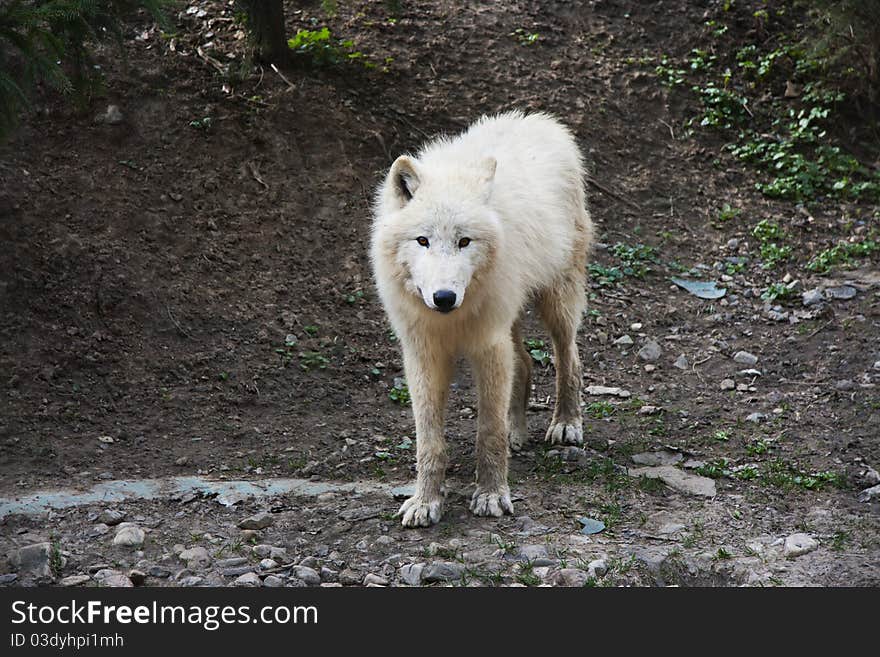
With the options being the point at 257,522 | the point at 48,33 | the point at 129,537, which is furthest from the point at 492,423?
the point at 48,33

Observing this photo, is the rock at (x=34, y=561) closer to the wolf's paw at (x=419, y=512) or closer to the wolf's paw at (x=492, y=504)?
the wolf's paw at (x=419, y=512)

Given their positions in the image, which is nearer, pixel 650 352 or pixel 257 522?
pixel 257 522

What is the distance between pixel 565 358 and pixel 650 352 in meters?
1.62

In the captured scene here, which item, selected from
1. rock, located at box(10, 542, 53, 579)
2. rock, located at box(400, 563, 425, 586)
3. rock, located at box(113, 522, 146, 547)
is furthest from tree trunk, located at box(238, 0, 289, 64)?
rock, located at box(400, 563, 425, 586)

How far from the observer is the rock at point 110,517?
534 cm

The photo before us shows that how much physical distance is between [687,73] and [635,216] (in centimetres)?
239

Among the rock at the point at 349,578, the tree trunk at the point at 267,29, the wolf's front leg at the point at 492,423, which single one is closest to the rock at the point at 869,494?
the wolf's front leg at the point at 492,423

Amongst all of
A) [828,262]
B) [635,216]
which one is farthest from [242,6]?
[828,262]

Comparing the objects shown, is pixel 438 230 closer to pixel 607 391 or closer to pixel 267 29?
pixel 607 391

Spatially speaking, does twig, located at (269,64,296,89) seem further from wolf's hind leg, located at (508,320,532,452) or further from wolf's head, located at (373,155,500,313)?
wolf's head, located at (373,155,500,313)

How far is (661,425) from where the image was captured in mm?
7102

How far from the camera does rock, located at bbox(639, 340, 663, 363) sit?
818 cm

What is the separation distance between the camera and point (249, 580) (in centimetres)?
466

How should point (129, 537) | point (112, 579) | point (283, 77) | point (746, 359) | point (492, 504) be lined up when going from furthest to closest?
point (283, 77) < point (746, 359) < point (492, 504) < point (129, 537) < point (112, 579)
